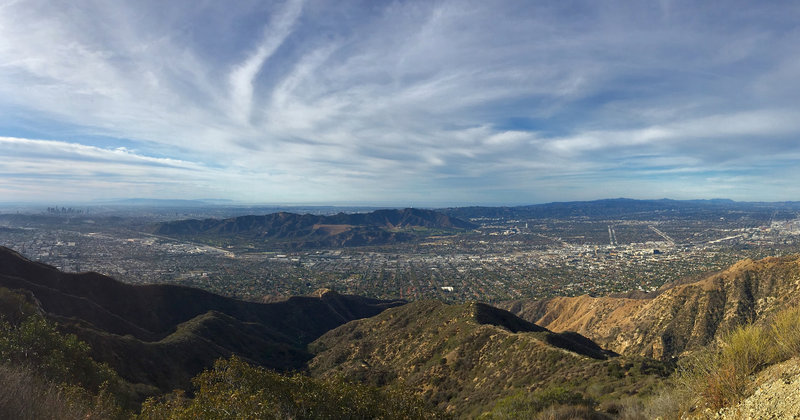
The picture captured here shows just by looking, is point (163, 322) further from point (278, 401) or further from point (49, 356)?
point (278, 401)

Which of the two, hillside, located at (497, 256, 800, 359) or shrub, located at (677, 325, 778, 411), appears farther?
hillside, located at (497, 256, 800, 359)

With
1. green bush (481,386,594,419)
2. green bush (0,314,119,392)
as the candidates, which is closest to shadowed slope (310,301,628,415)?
green bush (481,386,594,419)

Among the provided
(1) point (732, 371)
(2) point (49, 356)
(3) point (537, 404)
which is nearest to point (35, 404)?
(2) point (49, 356)

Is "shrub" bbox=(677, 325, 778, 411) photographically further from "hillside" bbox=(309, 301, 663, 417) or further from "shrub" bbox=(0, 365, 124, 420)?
"shrub" bbox=(0, 365, 124, 420)

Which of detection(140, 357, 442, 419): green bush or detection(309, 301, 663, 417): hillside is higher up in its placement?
detection(140, 357, 442, 419): green bush

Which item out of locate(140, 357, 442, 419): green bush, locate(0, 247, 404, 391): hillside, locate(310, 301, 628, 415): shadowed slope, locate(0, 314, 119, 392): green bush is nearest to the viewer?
locate(140, 357, 442, 419): green bush

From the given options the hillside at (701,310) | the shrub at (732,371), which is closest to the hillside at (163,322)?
the shrub at (732,371)

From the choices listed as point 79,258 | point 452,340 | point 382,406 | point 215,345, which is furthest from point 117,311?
point 79,258
